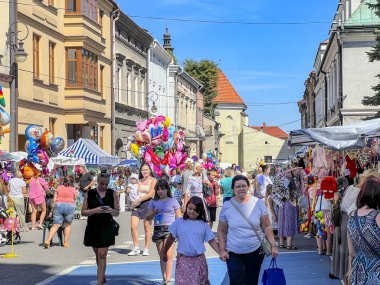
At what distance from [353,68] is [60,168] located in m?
18.1

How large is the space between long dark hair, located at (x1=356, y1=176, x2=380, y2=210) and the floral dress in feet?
0.24

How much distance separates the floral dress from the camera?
584cm

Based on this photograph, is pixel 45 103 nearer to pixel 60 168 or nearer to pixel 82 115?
pixel 82 115

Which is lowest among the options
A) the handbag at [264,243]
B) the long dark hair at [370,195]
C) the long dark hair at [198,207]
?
the handbag at [264,243]

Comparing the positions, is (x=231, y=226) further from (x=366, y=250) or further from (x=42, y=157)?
(x=42, y=157)

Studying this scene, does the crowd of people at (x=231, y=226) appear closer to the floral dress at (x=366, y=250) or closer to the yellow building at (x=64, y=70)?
the floral dress at (x=366, y=250)

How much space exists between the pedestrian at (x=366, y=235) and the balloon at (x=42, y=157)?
15.0 metres

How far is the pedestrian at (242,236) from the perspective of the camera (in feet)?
24.4

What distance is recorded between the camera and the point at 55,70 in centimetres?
2930

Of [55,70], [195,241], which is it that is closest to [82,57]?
[55,70]

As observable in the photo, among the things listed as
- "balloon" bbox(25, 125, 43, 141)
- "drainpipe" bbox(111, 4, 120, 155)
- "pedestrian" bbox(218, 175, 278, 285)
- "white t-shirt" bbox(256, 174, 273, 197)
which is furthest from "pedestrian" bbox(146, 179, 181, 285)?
"drainpipe" bbox(111, 4, 120, 155)

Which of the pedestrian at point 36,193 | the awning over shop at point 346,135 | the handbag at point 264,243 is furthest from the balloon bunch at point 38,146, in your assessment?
the handbag at point 264,243

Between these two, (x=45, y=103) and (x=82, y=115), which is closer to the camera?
(x=45, y=103)

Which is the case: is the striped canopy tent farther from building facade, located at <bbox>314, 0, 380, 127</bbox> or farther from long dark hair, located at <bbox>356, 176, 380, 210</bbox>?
long dark hair, located at <bbox>356, 176, 380, 210</bbox>
